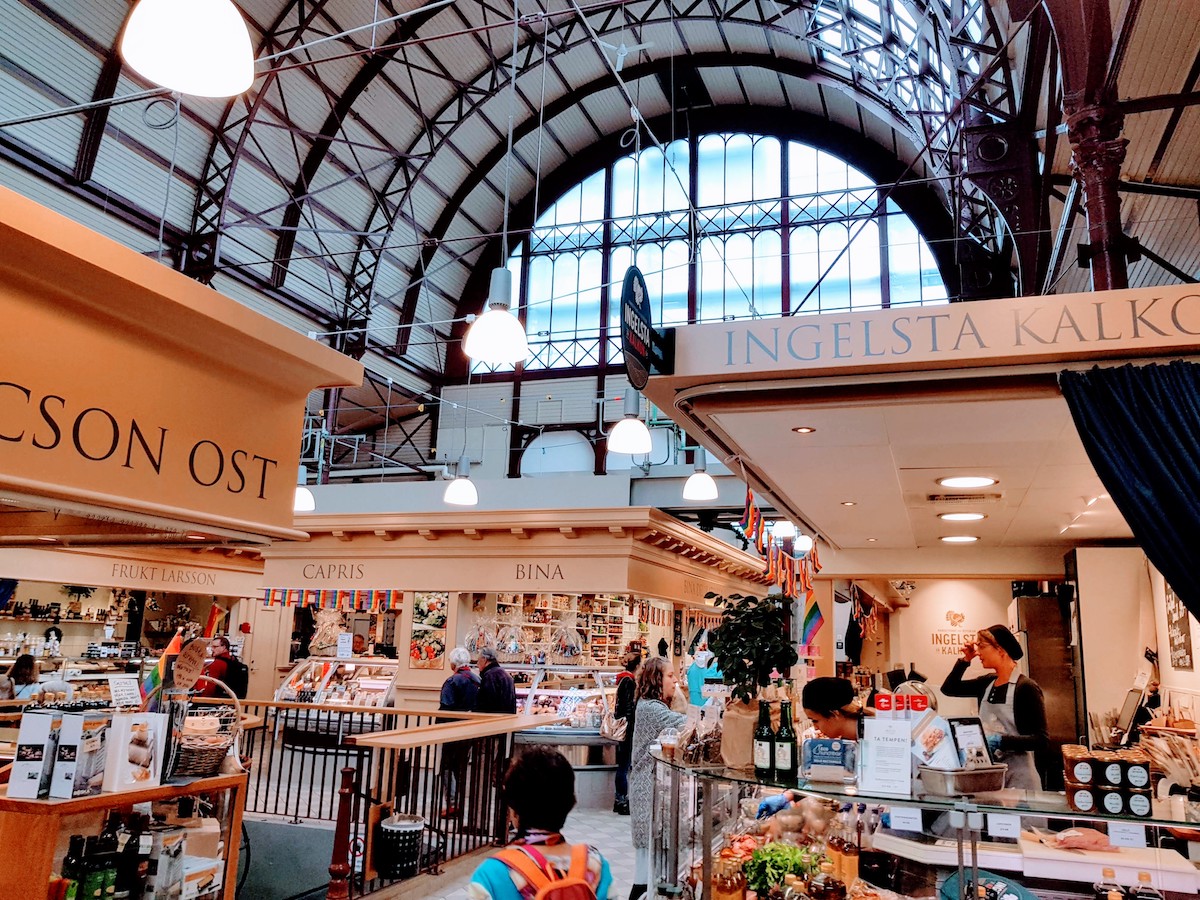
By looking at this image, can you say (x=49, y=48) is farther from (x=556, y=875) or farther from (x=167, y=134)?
(x=556, y=875)

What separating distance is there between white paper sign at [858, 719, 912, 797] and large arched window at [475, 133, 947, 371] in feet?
51.6

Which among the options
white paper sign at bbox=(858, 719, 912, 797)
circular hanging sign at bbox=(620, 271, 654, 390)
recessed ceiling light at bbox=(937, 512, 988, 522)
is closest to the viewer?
white paper sign at bbox=(858, 719, 912, 797)

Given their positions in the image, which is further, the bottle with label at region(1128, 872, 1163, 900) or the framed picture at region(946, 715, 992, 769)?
the bottle with label at region(1128, 872, 1163, 900)

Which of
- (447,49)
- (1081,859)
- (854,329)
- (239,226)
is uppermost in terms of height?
(447,49)

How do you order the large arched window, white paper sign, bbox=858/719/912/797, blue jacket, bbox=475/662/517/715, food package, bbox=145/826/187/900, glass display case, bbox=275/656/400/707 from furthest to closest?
the large arched window, glass display case, bbox=275/656/400/707, blue jacket, bbox=475/662/517/715, food package, bbox=145/826/187/900, white paper sign, bbox=858/719/912/797

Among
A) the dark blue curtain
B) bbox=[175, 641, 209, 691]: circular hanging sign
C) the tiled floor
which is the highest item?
the dark blue curtain

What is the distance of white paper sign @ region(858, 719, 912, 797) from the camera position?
115 inches

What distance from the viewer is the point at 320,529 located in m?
13.6

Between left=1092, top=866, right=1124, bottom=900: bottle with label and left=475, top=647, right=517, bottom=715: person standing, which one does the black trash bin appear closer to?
left=475, top=647, right=517, bottom=715: person standing

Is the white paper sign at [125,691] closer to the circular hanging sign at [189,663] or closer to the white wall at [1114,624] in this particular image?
the circular hanging sign at [189,663]

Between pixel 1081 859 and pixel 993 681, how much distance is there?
210 centimetres

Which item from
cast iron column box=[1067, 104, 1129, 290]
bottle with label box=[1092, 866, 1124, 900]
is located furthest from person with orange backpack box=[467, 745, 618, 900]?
cast iron column box=[1067, 104, 1129, 290]

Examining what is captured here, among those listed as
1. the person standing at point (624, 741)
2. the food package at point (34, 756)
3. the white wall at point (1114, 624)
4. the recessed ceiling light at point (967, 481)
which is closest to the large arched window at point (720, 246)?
the person standing at point (624, 741)

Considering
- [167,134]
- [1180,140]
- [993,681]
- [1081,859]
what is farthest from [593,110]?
[1081,859]
